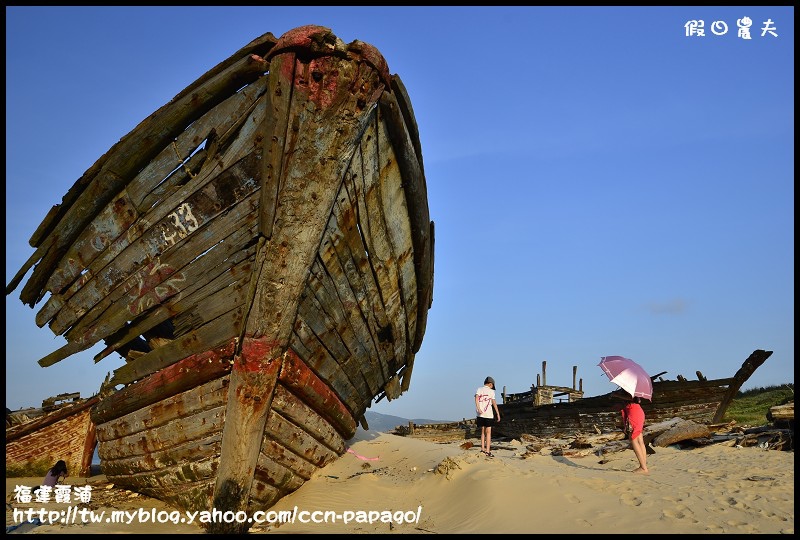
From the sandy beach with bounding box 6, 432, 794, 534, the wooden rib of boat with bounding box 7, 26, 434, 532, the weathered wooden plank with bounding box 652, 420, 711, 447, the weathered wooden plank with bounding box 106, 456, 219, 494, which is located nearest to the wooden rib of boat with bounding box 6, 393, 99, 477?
the sandy beach with bounding box 6, 432, 794, 534

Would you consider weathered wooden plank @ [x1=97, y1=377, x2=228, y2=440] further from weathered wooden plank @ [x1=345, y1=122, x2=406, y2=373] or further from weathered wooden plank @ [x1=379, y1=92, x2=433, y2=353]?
weathered wooden plank @ [x1=379, y1=92, x2=433, y2=353]

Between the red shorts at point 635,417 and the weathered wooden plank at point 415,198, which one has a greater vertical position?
the weathered wooden plank at point 415,198

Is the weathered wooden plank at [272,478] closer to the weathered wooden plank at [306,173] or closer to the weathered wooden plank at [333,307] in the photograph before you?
the weathered wooden plank at [306,173]

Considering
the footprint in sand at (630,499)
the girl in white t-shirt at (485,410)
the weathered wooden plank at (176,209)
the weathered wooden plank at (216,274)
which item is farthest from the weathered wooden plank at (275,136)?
the girl in white t-shirt at (485,410)

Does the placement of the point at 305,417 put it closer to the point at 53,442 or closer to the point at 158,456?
the point at 158,456

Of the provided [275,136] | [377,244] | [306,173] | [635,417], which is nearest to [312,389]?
[377,244]

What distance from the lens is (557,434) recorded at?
2053 centimetres

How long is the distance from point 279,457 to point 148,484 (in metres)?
1.53

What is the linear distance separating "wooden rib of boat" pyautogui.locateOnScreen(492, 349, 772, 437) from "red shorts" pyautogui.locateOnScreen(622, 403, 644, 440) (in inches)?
311

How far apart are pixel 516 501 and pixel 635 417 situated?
2.78 m

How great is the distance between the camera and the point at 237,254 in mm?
5383

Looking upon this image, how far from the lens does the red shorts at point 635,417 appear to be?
712 centimetres

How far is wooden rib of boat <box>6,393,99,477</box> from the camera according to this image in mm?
9211

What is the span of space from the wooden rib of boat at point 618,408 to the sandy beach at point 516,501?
8.66 m
